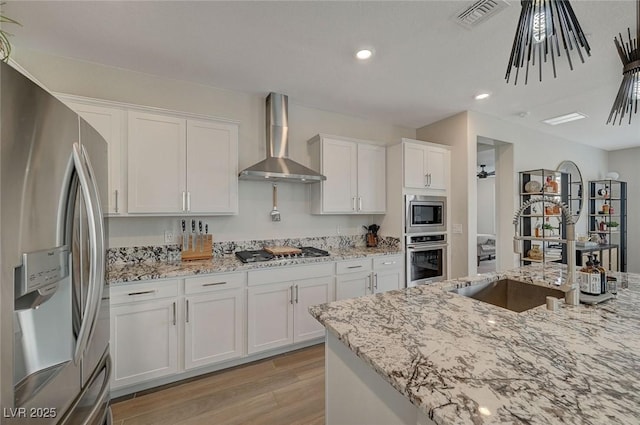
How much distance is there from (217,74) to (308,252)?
202 centimetres

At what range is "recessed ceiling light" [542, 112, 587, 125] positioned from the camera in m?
3.61

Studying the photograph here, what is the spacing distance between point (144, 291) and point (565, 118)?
550 centimetres

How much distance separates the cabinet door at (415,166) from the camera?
10.8ft

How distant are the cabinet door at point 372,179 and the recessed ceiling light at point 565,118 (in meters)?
2.54

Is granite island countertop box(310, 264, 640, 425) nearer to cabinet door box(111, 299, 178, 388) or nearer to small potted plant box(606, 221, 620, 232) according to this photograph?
cabinet door box(111, 299, 178, 388)

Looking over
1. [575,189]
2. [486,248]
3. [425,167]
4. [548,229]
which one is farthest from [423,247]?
[486,248]

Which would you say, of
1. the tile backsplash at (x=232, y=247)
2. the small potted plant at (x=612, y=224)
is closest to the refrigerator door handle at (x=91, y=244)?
the tile backsplash at (x=232, y=247)

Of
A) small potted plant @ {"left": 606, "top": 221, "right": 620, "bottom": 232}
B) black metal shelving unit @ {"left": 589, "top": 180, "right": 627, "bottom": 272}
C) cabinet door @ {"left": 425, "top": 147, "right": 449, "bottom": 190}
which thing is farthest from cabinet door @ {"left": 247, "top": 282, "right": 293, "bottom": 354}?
small potted plant @ {"left": 606, "top": 221, "right": 620, "bottom": 232}

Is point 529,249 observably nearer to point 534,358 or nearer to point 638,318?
point 638,318

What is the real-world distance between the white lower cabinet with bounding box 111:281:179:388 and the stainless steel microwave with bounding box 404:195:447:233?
8.67 ft

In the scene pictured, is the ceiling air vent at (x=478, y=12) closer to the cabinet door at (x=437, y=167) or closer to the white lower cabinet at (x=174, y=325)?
the cabinet door at (x=437, y=167)

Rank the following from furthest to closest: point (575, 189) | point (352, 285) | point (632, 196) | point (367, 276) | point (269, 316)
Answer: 1. point (632, 196)
2. point (575, 189)
3. point (367, 276)
4. point (352, 285)
5. point (269, 316)

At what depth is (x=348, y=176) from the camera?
3266mm

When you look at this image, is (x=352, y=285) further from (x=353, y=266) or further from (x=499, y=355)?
(x=499, y=355)
